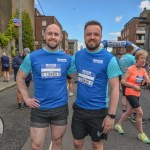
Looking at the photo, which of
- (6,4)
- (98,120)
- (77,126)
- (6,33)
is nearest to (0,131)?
(77,126)

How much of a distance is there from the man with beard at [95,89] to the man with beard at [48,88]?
0.20 meters

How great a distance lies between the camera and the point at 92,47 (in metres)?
3.57

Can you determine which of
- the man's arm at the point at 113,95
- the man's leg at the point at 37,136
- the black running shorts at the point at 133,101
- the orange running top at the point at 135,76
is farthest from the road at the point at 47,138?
the man's arm at the point at 113,95

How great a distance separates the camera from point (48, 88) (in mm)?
3740

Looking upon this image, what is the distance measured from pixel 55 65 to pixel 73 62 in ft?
0.84

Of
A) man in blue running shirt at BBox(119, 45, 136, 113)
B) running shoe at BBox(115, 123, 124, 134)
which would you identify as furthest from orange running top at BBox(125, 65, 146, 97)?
man in blue running shirt at BBox(119, 45, 136, 113)

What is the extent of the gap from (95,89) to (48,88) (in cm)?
58

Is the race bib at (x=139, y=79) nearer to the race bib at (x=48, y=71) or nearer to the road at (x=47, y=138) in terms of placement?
the road at (x=47, y=138)

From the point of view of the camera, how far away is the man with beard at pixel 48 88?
12.2 ft

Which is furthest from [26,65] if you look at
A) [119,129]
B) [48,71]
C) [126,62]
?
[126,62]

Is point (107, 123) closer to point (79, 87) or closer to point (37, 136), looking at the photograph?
point (79, 87)

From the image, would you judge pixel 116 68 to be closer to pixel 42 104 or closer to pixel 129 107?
pixel 42 104

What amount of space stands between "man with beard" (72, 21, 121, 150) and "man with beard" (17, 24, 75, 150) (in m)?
0.20

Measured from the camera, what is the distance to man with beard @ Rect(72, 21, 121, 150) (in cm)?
355
